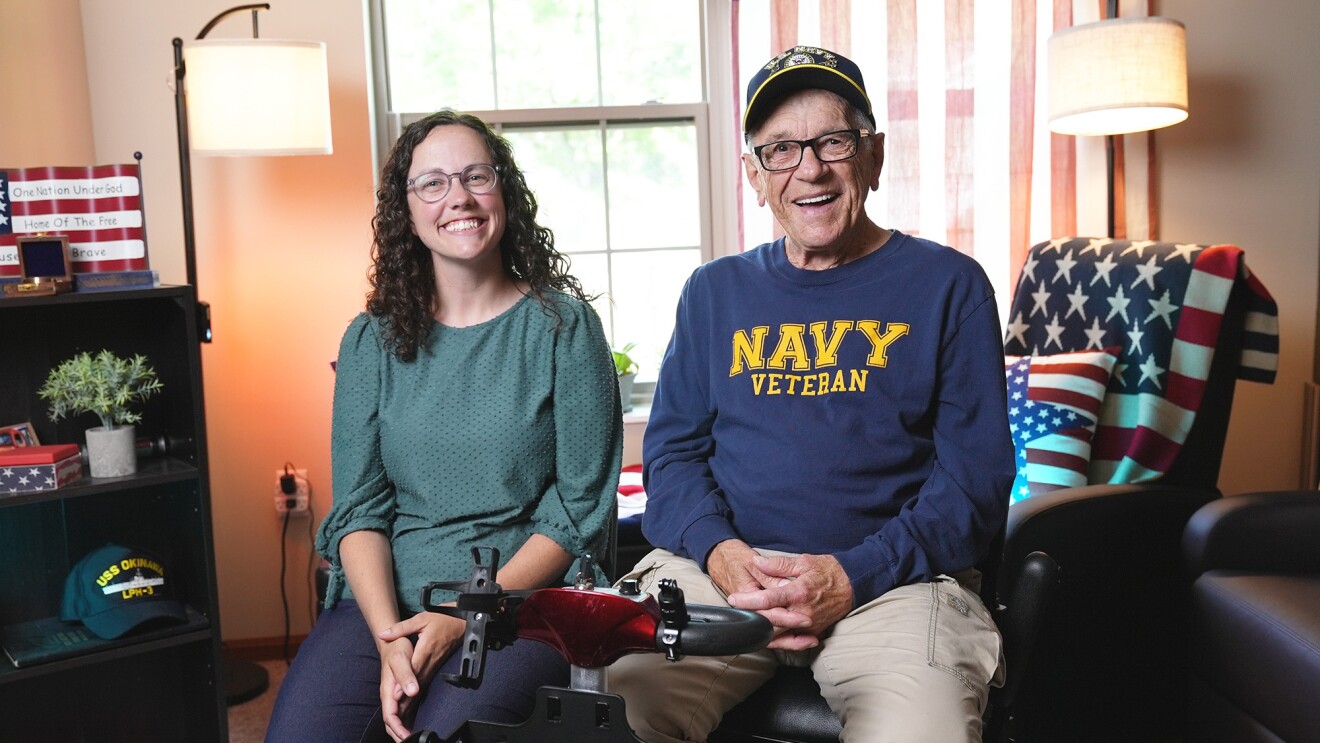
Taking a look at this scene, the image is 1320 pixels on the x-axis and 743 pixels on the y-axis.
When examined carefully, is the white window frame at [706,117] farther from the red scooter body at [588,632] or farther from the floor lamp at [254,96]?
the red scooter body at [588,632]

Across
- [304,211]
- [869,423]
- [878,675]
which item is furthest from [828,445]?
[304,211]

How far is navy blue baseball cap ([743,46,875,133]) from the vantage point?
1.67 meters

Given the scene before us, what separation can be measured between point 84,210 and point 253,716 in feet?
4.52

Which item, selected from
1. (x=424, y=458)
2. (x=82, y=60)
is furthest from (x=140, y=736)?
(x=82, y=60)

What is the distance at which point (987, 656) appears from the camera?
1478mm

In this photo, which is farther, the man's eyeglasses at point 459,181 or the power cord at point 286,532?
the power cord at point 286,532

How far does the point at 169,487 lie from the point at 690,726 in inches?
52.8

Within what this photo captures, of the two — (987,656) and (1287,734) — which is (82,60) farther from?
(1287,734)

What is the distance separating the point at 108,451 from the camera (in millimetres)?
2135

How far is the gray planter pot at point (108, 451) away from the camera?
213 cm

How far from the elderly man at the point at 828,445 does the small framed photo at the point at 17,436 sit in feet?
4.00

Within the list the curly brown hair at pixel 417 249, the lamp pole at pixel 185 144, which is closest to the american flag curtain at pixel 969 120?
the lamp pole at pixel 185 144

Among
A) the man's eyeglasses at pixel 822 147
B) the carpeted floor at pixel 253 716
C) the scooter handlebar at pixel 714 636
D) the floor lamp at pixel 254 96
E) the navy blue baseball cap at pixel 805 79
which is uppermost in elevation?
the floor lamp at pixel 254 96

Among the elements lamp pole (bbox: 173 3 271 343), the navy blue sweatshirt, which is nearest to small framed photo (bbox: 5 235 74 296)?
lamp pole (bbox: 173 3 271 343)
